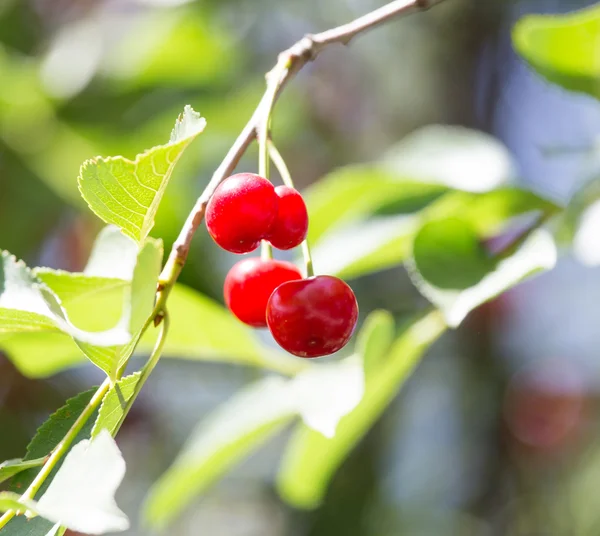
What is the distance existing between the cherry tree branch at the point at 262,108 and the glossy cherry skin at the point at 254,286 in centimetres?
13

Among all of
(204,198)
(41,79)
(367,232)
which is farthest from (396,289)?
(204,198)

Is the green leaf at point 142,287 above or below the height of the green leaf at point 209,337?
above

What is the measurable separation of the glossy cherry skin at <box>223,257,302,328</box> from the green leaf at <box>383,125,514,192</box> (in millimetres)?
316

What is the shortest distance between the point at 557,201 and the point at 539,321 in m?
2.04

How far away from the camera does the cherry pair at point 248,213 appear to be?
0.63m

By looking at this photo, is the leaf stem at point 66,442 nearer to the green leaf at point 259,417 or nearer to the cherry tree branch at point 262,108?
the cherry tree branch at point 262,108

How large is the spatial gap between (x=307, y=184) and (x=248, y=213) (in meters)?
2.15

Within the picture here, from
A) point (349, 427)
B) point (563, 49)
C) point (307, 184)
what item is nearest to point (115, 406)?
point (349, 427)

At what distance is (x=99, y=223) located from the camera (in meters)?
2.16

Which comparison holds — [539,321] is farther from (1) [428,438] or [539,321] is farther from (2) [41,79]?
(2) [41,79]

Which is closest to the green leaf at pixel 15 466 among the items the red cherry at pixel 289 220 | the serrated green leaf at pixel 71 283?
the serrated green leaf at pixel 71 283

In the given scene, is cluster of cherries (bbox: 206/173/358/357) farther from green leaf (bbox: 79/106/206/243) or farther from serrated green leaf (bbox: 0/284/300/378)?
serrated green leaf (bbox: 0/284/300/378)

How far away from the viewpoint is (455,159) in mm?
1170

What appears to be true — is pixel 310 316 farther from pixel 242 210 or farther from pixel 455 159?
pixel 455 159
